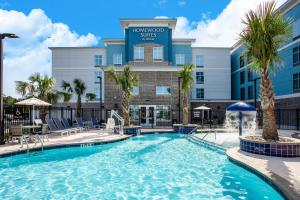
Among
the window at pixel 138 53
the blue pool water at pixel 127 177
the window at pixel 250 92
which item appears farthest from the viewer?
the window at pixel 138 53

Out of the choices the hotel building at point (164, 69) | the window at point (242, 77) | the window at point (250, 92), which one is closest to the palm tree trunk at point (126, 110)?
the hotel building at point (164, 69)

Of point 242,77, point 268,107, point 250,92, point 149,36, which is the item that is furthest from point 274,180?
point 242,77

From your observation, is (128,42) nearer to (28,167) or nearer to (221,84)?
(221,84)

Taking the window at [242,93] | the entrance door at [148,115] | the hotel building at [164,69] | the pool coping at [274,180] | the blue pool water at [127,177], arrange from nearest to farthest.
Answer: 1. the pool coping at [274,180]
2. the blue pool water at [127,177]
3. the hotel building at [164,69]
4. the entrance door at [148,115]
5. the window at [242,93]

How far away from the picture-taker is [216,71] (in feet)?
140

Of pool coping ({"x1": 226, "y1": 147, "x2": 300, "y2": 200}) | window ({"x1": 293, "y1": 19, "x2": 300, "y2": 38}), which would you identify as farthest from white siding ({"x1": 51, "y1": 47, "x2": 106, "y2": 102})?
pool coping ({"x1": 226, "y1": 147, "x2": 300, "y2": 200})

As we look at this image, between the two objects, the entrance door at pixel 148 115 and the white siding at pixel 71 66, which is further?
the white siding at pixel 71 66

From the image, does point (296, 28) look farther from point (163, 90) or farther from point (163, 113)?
point (163, 113)

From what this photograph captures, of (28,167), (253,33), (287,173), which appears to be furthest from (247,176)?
(28,167)

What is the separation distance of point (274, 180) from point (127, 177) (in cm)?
414

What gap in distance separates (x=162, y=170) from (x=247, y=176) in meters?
2.77

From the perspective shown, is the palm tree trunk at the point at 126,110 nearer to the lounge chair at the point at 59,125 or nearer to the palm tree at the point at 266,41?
the lounge chair at the point at 59,125

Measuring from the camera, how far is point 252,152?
1025 cm

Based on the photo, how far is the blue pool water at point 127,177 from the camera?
6879mm
